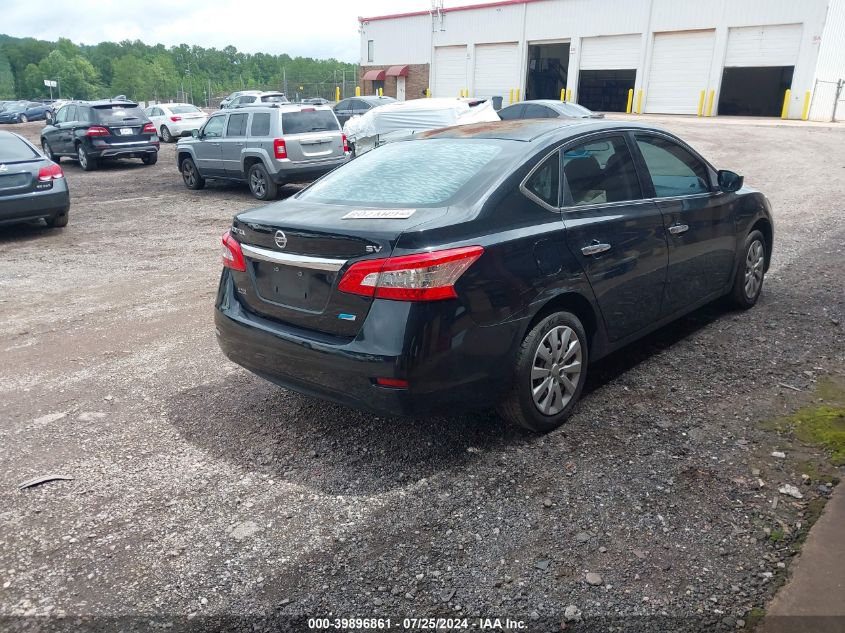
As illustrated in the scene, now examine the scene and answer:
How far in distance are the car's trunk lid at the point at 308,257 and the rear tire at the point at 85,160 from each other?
57.4 feet

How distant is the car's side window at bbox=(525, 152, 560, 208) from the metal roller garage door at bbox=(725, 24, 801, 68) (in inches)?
1359

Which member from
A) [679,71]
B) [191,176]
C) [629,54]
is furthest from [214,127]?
[629,54]

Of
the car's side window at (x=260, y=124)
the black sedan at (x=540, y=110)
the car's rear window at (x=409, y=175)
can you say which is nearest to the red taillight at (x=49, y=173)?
the car's side window at (x=260, y=124)

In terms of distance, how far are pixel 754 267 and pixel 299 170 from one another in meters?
9.19

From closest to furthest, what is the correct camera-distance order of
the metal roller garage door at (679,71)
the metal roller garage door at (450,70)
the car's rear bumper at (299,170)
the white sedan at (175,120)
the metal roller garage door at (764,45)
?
the car's rear bumper at (299,170) < the white sedan at (175,120) < the metal roller garage door at (764,45) < the metal roller garage door at (679,71) < the metal roller garage door at (450,70)

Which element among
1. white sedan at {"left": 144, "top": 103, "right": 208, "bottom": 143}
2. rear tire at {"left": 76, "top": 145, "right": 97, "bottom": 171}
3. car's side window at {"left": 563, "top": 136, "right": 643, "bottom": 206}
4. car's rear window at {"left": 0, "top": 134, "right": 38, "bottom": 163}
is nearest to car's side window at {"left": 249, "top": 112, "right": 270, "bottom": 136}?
car's rear window at {"left": 0, "top": 134, "right": 38, "bottom": 163}

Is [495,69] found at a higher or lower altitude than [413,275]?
higher

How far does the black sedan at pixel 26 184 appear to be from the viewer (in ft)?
31.1

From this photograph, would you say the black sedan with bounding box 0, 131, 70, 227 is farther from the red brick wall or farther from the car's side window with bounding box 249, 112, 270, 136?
the red brick wall

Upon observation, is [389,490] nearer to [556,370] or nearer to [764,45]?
[556,370]

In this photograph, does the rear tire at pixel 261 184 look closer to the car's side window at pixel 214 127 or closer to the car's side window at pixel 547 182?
the car's side window at pixel 214 127

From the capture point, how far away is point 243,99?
33750mm

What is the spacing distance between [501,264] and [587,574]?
1462 mm

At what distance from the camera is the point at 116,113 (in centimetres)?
1875
